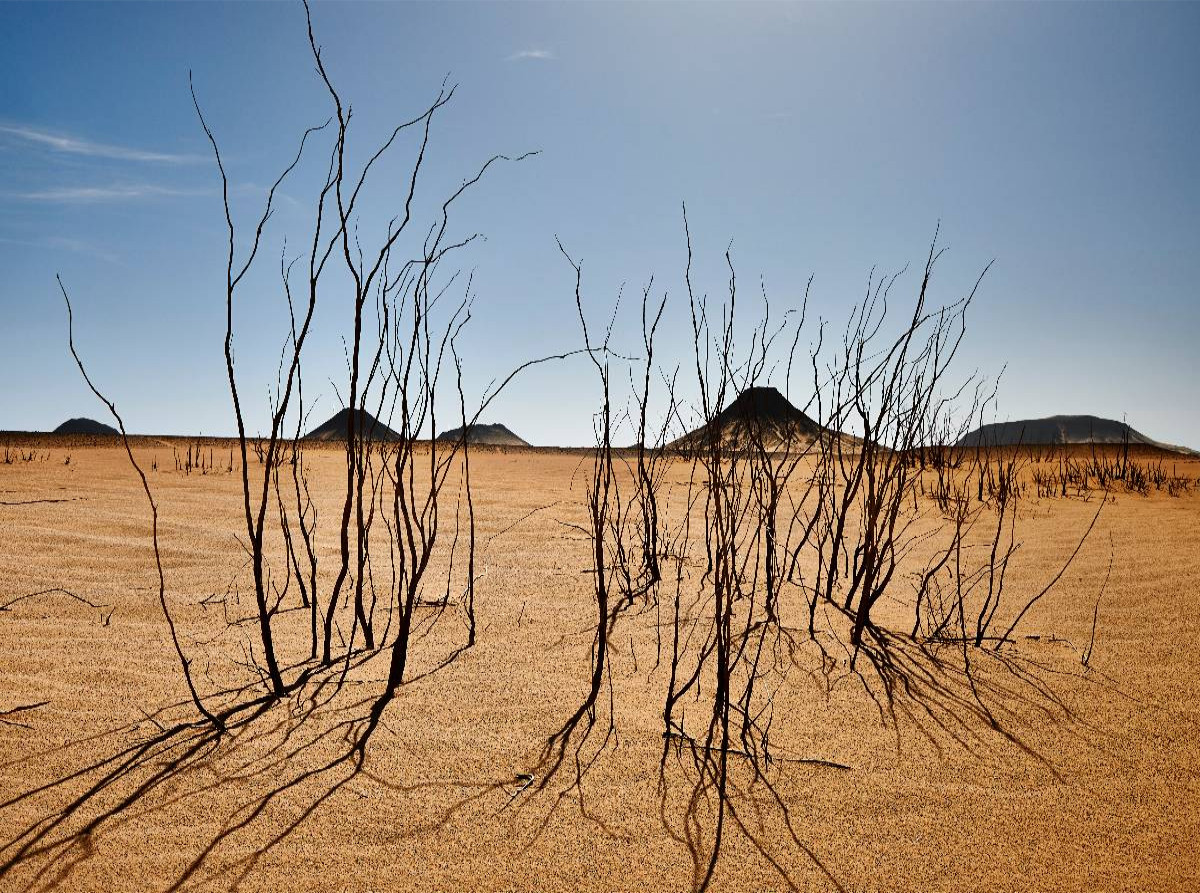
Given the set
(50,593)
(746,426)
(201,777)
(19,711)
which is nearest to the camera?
(201,777)

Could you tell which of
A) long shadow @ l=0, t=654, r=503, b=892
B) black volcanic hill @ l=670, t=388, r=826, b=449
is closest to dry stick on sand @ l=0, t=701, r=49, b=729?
long shadow @ l=0, t=654, r=503, b=892

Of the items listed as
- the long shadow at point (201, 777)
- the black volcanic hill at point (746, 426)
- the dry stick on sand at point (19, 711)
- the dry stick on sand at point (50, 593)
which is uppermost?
the black volcanic hill at point (746, 426)

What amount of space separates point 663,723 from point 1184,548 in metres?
3.03

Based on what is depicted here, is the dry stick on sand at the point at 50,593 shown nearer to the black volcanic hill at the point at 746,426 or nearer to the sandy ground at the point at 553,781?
the sandy ground at the point at 553,781

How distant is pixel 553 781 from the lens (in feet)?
4.40

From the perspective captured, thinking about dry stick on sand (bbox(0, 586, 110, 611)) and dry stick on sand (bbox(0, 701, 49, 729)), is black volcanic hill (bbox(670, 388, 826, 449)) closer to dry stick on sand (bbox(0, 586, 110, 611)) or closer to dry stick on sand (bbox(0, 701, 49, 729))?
dry stick on sand (bbox(0, 701, 49, 729))

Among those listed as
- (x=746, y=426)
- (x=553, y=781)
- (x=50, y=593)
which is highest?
(x=746, y=426)

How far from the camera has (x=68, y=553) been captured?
2.94m

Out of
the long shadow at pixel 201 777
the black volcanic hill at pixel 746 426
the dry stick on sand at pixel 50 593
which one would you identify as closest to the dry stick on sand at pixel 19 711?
the long shadow at pixel 201 777

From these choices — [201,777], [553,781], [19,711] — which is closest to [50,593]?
[19,711]

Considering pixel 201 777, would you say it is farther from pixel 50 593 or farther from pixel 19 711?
pixel 50 593

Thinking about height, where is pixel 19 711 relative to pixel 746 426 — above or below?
below

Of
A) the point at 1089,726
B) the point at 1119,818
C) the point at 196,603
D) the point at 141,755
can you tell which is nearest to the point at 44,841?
the point at 141,755

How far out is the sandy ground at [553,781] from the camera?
1099 millimetres
